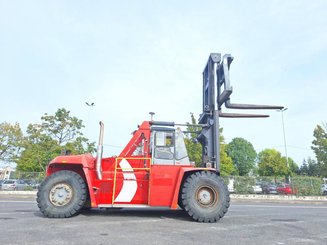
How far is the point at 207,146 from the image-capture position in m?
8.42

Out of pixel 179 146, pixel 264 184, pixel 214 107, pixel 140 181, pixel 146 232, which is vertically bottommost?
pixel 146 232

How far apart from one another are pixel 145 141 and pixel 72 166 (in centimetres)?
206

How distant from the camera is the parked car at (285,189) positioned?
947 inches

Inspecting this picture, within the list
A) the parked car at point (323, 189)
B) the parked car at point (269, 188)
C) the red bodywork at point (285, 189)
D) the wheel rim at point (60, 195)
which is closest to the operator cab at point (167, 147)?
the wheel rim at point (60, 195)

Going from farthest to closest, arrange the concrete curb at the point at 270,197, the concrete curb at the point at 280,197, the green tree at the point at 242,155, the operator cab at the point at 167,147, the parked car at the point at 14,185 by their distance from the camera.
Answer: the green tree at the point at 242,155 → the parked car at the point at 14,185 → the concrete curb at the point at 280,197 → the concrete curb at the point at 270,197 → the operator cab at the point at 167,147

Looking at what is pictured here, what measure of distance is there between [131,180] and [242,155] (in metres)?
75.0

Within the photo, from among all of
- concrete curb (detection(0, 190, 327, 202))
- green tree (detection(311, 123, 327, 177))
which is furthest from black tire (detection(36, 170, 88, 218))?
green tree (detection(311, 123, 327, 177))

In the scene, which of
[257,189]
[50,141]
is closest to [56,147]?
[50,141]

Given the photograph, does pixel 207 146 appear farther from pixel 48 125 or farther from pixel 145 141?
pixel 48 125

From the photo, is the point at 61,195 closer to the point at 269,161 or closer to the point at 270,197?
the point at 270,197

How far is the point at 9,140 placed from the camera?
37312 mm

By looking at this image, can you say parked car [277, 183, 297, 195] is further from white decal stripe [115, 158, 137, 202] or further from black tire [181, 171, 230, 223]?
white decal stripe [115, 158, 137, 202]

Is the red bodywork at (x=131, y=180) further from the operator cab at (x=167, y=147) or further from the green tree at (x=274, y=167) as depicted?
the green tree at (x=274, y=167)

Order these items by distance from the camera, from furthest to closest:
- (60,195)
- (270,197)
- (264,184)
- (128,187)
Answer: (264,184), (270,197), (128,187), (60,195)
